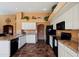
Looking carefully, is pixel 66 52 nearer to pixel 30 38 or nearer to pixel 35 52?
pixel 35 52

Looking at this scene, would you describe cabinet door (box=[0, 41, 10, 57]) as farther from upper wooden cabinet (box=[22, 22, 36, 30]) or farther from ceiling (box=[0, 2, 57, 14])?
upper wooden cabinet (box=[22, 22, 36, 30])

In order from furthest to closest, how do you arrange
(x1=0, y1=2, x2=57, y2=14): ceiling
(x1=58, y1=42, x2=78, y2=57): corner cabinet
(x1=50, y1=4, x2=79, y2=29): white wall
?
1. (x1=0, y1=2, x2=57, y2=14): ceiling
2. (x1=50, y1=4, x2=79, y2=29): white wall
3. (x1=58, y1=42, x2=78, y2=57): corner cabinet

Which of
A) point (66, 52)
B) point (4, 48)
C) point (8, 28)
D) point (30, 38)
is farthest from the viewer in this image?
point (8, 28)

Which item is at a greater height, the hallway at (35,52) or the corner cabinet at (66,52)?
the corner cabinet at (66,52)

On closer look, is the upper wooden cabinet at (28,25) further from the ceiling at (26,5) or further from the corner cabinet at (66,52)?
the corner cabinet at (66,52)

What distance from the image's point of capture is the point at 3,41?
20.1 ft

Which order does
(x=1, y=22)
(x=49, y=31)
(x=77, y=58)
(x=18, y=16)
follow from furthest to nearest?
(x=1, y=22) → (x=18, y=16) → (x=49, y=31) → (x=77, y=58)

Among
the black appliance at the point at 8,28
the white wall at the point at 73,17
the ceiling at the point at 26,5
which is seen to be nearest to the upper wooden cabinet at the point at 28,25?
the ceiling at the point at 26,5

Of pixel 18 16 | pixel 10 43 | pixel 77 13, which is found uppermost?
pixel 18 16

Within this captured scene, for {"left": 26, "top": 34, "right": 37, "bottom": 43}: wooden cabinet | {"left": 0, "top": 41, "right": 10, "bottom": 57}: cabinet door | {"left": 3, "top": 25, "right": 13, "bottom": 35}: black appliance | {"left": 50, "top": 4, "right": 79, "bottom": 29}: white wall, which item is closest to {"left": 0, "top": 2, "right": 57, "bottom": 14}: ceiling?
{"left": 26, "top": 34, "right": 37, "bottom": 43}: wooden cabinet

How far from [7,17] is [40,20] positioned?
4.46 meters

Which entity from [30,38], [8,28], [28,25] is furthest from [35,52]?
[8,28]

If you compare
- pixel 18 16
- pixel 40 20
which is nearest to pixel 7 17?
pixel 18 16

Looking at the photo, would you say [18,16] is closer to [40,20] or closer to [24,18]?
[24,18]
